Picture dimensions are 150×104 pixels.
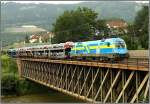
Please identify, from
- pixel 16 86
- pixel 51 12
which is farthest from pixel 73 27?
pixel 51 12

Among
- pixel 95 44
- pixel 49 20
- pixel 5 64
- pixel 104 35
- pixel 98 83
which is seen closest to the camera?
pixel 98 83

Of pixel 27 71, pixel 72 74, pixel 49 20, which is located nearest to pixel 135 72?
Result: pixel 72 74

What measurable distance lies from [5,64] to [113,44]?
31492mm

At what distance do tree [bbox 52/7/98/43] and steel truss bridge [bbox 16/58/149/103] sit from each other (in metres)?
23.1

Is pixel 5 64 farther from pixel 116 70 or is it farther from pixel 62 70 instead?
pixel 116 70

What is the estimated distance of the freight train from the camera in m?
34.2

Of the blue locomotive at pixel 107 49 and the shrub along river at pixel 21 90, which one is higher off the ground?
the blue locomotive at pixel 107 49

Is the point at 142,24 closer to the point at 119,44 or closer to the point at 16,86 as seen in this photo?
the point at 16,86

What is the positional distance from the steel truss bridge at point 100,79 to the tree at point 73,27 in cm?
2313

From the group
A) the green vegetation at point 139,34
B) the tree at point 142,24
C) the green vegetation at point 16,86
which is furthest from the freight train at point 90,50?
the tree at point 142,24

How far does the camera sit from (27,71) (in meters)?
55.4

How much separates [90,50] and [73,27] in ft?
116

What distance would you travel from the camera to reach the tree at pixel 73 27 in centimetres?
7138

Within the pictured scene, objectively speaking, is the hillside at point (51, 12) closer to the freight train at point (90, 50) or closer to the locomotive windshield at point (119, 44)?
the freight train at point (90, 50)
